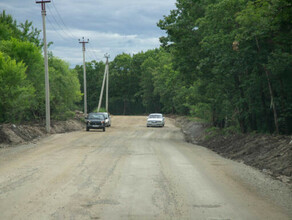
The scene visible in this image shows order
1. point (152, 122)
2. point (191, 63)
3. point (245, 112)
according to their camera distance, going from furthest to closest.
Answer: point (152, 122), point (191, 63), point (245, 112)

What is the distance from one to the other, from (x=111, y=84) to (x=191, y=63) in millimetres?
79456

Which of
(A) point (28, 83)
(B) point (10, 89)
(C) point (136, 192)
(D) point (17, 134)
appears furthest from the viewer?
(A) point (28, 83)

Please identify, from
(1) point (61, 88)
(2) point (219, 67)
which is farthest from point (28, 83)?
(2) point (219, 67)

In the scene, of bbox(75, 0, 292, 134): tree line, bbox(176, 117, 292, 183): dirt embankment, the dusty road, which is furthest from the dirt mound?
bbox(176, 117, 292, 183): dirt embankment

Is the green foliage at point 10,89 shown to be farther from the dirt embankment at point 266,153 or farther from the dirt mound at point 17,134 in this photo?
the dirt embankment at point 266,153

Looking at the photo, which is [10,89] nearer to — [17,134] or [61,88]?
[17,134]

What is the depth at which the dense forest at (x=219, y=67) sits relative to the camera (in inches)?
618

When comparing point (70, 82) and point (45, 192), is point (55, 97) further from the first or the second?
point (45, 192)

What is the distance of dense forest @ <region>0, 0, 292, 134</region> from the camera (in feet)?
51.5

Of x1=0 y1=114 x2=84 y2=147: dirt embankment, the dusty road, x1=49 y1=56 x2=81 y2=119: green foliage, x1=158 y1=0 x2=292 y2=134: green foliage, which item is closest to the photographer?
the dusty road

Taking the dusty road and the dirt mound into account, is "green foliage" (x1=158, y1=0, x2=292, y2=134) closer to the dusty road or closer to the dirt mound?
the dusty road

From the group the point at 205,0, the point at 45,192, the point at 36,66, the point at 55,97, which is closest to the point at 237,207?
the point at 45,192

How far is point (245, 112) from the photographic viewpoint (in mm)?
21359

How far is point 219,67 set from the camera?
19.7m
